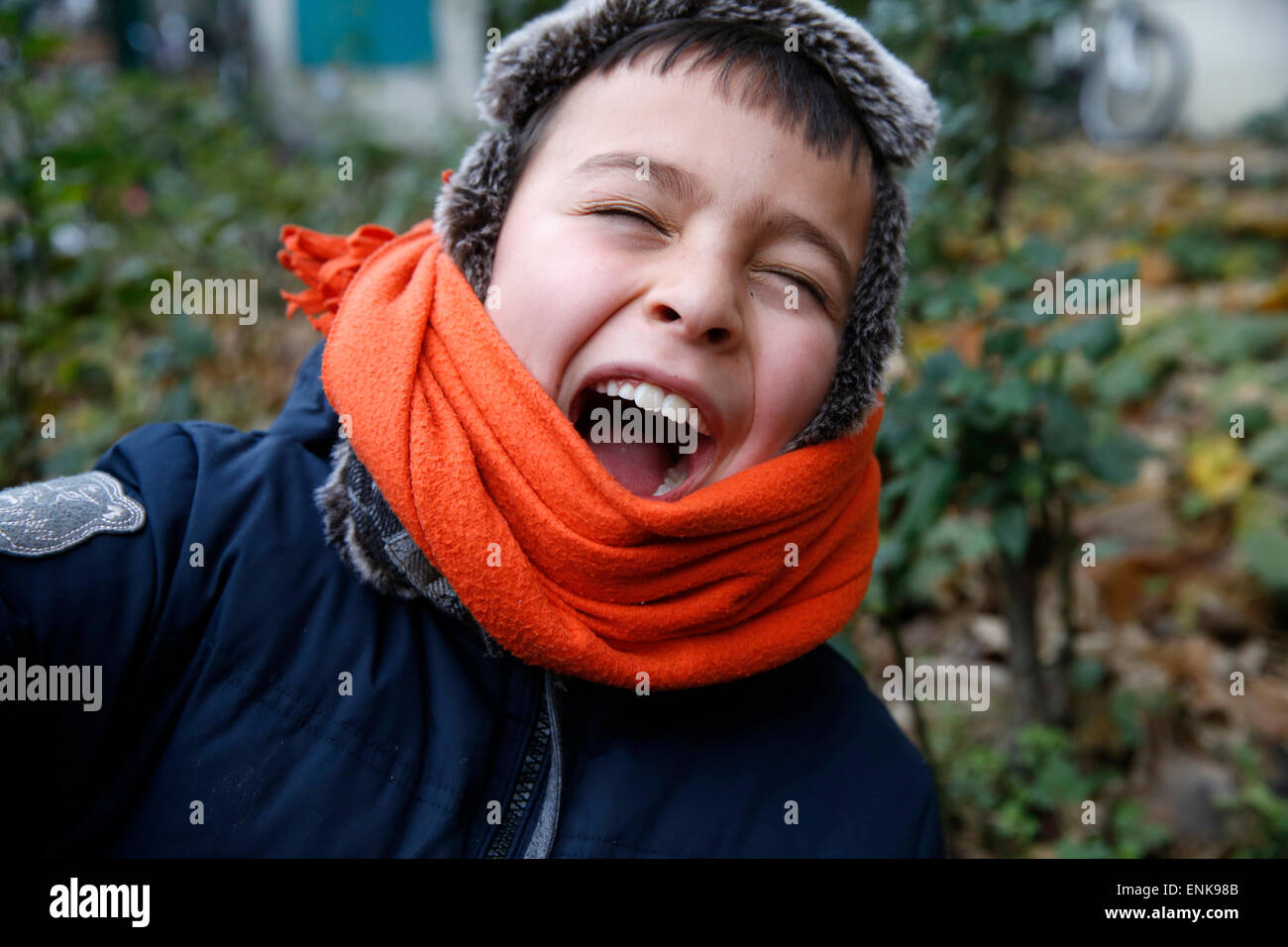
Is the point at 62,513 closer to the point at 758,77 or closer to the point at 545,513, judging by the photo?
the point at 545,513

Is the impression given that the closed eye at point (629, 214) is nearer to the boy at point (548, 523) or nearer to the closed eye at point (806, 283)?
the boy at point (548, 523)

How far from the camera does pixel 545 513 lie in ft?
3.82

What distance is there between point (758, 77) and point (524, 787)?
109 centimetres

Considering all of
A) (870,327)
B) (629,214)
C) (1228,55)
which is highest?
(1228,55)

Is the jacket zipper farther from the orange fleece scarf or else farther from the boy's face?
the boy's face

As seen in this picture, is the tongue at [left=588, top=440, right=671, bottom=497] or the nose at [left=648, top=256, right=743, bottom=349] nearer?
the nose at [left=648, top=256, right=743, bottom=349]

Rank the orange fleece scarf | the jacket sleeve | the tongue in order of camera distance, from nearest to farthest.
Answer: the jacket sleeve
the orange fleece scarf
the tongue

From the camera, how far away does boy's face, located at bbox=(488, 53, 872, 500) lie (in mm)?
1198

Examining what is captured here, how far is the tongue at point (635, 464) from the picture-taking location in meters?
1.33

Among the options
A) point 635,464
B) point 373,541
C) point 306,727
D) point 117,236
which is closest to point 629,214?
point 635,464

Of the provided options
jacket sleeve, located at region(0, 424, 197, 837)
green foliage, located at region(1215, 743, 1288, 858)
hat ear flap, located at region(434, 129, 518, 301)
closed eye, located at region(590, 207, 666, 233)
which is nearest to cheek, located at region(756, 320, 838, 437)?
closed eye, located at region(590, 207, 666, 233)

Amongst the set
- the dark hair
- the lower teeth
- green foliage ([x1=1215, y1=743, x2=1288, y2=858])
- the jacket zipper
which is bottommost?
green foliage ([x1=1215, y1=743, x2=1288, y2=858])

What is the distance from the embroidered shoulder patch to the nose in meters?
0.72
